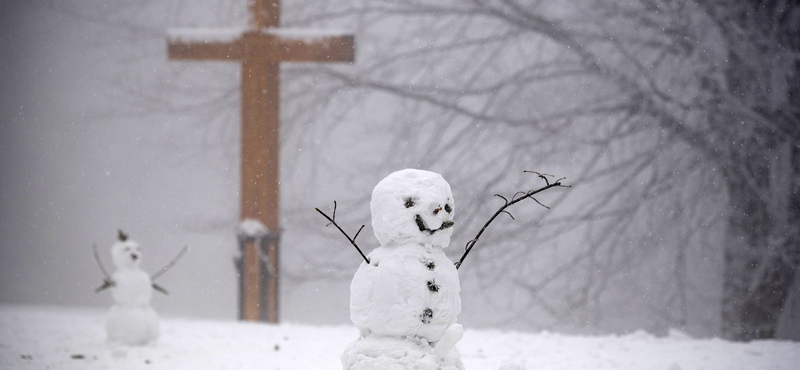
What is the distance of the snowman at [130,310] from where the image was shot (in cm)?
363

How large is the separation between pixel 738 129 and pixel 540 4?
200cm

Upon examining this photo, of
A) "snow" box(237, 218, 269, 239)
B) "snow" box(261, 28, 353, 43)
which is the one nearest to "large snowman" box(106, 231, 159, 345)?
"snow" box(237, 218, 269, 239)

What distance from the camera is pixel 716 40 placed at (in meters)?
5.36

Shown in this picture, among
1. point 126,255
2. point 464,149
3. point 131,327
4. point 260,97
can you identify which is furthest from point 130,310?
point 464,149

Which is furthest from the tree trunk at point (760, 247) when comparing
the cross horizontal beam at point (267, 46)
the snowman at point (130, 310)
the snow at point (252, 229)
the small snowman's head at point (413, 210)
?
the snowman at point (130, 310)

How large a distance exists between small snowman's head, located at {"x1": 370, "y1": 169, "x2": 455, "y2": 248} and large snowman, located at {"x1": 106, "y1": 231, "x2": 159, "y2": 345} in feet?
6.55

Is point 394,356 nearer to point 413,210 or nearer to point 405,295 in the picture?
point 405,295

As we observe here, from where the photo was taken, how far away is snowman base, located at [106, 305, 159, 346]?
3621 mm

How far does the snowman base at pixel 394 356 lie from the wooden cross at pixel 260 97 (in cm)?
242

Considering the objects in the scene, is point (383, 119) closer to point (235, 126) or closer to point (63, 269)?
point (235, 126)

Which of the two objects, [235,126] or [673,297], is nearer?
[673,297]

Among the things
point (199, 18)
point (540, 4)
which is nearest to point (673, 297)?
point (540, 4)

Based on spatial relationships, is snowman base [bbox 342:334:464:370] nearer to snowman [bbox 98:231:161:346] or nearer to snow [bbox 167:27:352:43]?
snowman [bbox 98:231:161:346]

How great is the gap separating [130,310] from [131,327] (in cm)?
11
